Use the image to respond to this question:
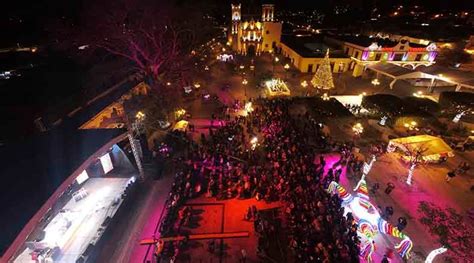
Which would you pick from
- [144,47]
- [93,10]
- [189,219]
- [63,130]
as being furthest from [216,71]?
[189,219]

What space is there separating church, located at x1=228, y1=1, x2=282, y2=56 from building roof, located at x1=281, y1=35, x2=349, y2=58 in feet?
8.94

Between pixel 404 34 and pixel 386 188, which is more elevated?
pixel 404 34

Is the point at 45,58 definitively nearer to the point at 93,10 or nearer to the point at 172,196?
the point at 93,10

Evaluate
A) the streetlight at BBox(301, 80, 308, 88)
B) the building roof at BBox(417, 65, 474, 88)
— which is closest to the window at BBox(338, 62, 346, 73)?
the streetlight at BBox(301, 80, 308, 88)

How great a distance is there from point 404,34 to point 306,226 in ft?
147

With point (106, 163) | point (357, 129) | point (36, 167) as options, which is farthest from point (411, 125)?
point (36, 167)

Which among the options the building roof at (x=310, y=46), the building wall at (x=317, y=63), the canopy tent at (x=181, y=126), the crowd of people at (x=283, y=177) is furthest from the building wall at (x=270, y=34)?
the canopy tent at (x=181, y=126)

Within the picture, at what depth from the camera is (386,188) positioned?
14156 mm

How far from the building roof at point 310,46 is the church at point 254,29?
273 cm

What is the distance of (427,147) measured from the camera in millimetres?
16062

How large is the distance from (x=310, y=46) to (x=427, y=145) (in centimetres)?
3038

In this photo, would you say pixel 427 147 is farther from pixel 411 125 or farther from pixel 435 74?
pixel 435 74

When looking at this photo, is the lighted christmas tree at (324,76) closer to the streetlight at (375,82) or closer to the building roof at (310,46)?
the streetlight at (375,82)

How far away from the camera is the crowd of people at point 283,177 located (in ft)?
35.1
